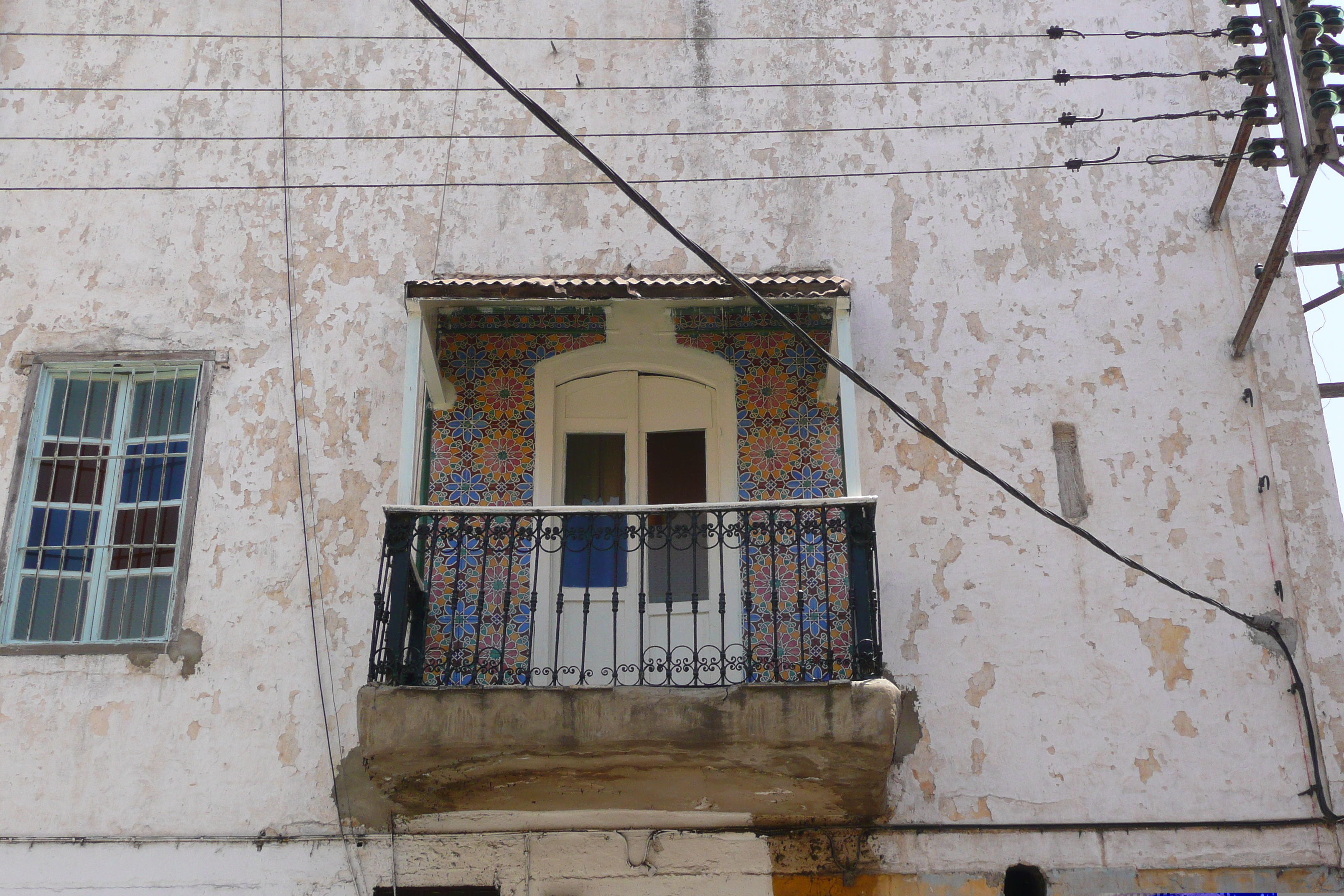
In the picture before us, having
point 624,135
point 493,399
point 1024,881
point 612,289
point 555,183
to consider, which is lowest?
point 1024,881

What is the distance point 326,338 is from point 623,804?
10.8 ft

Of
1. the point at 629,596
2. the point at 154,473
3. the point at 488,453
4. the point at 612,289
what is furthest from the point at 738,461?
the point at 154,473

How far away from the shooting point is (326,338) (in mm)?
8305

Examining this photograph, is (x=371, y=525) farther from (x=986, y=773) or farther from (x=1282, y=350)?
(x=1282, y=350)

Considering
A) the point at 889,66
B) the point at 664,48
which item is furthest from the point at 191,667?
the point at 889,66

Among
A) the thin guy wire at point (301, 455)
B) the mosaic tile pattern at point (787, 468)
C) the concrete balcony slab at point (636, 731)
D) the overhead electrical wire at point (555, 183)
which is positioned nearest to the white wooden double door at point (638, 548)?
the mosaic tile pattern at point (787, 468)

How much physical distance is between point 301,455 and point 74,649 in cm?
158

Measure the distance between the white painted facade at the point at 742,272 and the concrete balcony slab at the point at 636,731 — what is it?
1.78ft

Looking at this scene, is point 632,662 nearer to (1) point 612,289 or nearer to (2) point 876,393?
(1) point 612,289

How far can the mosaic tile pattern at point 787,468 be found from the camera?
743cm

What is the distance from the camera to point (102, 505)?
7922mm

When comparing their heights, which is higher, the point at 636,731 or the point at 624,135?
the point at 624,135

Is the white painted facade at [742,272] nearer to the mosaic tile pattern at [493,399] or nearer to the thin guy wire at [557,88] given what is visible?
the thin guy wire at [557,88]

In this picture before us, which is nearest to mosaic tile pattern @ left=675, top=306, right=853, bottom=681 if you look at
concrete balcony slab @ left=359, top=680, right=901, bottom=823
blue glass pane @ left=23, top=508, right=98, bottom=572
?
concrete balcony slab @ left=359, top=680, right=901, bottom=823
